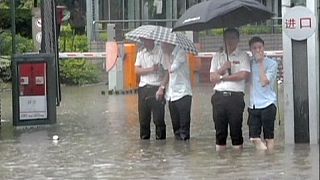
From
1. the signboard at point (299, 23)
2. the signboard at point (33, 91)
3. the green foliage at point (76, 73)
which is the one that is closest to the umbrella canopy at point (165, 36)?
the signboard at point (299, 23)

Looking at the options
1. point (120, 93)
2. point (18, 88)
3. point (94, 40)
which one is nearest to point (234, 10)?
Answer: point (18, 88)

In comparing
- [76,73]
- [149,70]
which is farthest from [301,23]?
[76,73]

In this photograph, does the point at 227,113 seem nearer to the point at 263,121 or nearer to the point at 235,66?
the point at 263,121

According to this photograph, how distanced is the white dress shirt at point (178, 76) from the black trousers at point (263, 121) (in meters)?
1.46

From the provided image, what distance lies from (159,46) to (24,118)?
11.2 feet

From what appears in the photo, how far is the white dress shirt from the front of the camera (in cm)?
1390

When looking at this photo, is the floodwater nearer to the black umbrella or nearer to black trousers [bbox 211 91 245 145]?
black trousers [bbox 211 91 245 145]

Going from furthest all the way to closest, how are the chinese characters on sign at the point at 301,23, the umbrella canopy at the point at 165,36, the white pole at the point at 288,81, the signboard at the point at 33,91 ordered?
the signboard at the point at 33,91 < the umbrella canopy at the point at 165,36 < the white pole at the point at 288,81 < the chinese characters on sign at the point at 301,23

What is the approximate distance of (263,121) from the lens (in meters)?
12.7

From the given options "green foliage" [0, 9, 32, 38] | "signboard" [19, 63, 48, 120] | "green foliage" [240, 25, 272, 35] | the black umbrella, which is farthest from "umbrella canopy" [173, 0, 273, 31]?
"green foliage" [0, 9, 32, 38]

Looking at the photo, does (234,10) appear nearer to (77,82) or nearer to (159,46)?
(159,46)

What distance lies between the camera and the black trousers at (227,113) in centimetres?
1264

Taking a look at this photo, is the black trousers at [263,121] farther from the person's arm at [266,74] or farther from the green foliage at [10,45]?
the green foliage at [10,45]

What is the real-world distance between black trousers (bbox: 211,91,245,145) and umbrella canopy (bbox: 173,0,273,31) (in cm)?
95
